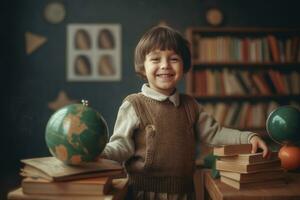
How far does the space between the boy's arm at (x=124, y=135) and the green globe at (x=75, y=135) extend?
11.5 inches

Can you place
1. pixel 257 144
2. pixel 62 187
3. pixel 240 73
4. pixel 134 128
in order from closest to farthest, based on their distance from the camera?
1. pixel 62 187
2. pixel 257 144
3. pixel 134 128
4. pixel 240 73

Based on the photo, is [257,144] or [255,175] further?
[257,144]

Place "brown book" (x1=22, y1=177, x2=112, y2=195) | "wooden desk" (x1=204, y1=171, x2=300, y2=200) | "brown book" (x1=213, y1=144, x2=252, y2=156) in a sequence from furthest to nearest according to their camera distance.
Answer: "brown book" (x1=213, y1=144, x2=252, y2=156) → "wooden desk" (x1=204, y1=171, x2=300, y2=200) → "brown book" (x1=22, y1=177, x2=112, y2=195)

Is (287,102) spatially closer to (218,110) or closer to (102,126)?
(218,110)

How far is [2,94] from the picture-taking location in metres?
4.68

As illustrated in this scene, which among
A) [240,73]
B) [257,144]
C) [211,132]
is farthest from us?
[240,73]

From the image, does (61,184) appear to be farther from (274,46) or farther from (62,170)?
(274,46)

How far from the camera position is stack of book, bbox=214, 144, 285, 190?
3.95ft

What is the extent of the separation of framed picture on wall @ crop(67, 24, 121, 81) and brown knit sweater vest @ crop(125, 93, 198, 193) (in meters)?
3.32

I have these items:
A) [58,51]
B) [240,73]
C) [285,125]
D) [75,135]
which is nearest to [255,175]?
[285,125]

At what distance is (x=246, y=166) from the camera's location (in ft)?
3.92

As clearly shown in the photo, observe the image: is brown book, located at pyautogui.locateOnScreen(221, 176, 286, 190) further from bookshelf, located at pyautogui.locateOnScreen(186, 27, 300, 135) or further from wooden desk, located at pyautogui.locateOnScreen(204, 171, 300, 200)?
bookshelf, located at pyautogui.locateOnScreen(186, 27, 300, 135)

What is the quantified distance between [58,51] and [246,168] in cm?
399

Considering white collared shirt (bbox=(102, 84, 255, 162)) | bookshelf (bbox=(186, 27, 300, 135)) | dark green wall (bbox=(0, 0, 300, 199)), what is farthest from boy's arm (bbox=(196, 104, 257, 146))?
dark green wall (bbox=(0, 0, 300, 199))
